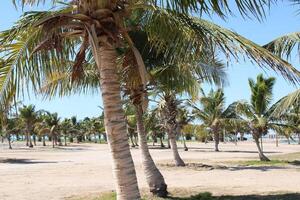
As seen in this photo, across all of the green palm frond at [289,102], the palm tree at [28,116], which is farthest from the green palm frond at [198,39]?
the palm tree at [28,116]

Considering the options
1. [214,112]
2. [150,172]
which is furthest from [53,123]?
[150,172]

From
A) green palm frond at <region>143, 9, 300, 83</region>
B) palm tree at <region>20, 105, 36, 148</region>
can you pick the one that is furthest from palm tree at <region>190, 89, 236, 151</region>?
palm tree at <region>20, 105, 36, 148</region>

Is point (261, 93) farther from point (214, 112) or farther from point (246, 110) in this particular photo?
point (214, 112)

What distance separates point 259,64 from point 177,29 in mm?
1860

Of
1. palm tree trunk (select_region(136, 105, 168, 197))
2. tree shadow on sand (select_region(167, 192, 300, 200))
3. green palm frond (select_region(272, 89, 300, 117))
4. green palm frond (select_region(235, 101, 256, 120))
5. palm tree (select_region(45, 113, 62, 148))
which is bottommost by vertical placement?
tree shadow on sand (select_region(167, 192, 300, 200))

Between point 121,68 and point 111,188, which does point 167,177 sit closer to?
point 111,188

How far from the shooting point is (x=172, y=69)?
13492 millimetres

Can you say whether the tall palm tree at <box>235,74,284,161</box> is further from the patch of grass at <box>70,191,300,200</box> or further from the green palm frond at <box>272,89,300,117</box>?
the patch of grass at <box>70,191,300,200</box>

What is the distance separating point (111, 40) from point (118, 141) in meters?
1.81

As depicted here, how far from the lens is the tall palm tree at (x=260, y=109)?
2967 centimetres

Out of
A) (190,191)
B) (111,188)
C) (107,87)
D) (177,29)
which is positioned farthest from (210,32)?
(111,188)

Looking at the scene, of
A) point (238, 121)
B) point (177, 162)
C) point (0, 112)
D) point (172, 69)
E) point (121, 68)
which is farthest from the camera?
point (238, 121)

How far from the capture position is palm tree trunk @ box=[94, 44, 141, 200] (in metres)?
7.46

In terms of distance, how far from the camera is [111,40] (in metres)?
7.98
